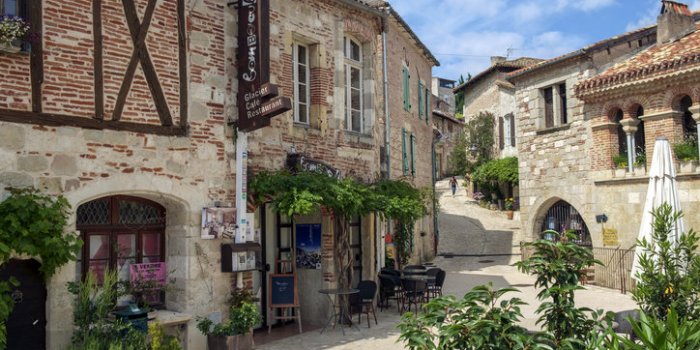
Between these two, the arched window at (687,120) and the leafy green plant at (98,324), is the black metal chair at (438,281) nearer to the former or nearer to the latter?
the leafy green plant at (98,324)

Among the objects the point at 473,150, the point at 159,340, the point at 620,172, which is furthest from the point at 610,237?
the point at 473,150

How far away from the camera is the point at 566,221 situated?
690 inches

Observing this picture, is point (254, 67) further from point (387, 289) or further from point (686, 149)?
point (686, 149)

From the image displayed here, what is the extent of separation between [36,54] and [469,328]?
18.4 ft

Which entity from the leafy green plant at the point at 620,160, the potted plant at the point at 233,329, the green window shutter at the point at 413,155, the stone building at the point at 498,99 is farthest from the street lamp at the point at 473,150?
the potted plant at the point at 233,329

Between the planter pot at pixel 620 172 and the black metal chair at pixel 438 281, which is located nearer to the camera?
the black metal chair at pixel 438 281

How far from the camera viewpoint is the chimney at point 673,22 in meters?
16.0

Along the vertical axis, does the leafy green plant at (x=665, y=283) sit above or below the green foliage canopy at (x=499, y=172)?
below

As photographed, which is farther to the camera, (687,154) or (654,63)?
(654,63)

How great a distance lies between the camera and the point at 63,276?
273 inches

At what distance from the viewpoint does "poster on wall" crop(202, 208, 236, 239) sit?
8359 mm

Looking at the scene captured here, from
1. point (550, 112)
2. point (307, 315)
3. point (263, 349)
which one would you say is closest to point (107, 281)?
point (263, 349)

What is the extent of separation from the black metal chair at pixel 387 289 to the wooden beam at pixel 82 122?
17.1 ft

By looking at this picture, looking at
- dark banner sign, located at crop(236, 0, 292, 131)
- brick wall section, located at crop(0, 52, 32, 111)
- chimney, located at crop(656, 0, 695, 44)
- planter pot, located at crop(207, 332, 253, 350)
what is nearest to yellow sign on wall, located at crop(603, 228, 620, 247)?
chimney, located at crop(656, 0, 695, 44)
